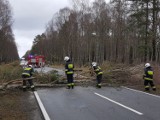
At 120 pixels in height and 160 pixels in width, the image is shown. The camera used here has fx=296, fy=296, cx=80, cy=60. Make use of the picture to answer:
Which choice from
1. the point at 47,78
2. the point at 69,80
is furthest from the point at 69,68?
the point at 47,78

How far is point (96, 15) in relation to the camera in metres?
57.1

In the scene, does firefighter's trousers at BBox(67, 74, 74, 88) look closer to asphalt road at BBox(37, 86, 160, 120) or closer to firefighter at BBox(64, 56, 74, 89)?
firefighter at BBox(64, 56, 74, 89)

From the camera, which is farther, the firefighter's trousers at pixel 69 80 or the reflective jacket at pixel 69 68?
the reflective jacket at pixel 69 68

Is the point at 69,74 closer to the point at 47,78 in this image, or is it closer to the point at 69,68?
the point at 69,68

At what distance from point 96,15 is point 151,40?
66.5 ft

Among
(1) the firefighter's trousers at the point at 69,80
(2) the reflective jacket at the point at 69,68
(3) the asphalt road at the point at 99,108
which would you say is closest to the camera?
(3) the asphalt road at the point at 99,108

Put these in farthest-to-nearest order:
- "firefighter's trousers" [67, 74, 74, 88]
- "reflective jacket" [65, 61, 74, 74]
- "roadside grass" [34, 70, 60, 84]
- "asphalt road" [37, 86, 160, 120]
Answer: "roadside grass" [34, 70, 60, 84]
"reflective jacket" [65, 61, 74, 74]
"firefighter's trousers" [67, 74, 74, 88]
"asphalt road" [37, 86, 160, 120]

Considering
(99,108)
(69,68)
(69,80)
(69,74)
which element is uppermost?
(69,68)

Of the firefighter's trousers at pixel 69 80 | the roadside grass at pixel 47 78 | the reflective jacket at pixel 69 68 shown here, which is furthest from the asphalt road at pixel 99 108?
the roadside grass at pixel 47 78

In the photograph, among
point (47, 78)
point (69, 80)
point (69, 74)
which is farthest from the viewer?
point (47, 78)

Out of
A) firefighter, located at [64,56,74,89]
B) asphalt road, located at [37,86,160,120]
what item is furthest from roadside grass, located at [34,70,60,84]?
asphalt road, located at [37,86,160,120]

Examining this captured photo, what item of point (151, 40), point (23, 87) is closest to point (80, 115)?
point (23, 87)

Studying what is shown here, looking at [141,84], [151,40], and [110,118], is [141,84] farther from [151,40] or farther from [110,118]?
[151,40]

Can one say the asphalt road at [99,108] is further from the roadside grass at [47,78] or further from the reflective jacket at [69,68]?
the roadside grass at [47,78]
